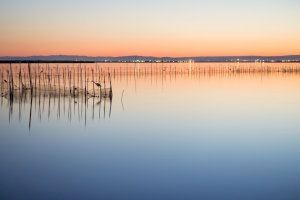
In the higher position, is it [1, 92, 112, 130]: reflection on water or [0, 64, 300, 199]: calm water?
[1, 92, 112, 130]: reflection on water

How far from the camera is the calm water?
717 cm

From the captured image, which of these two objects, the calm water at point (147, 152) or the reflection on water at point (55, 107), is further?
the reflection on water at point (55, 107)

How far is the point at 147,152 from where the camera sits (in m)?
10.1

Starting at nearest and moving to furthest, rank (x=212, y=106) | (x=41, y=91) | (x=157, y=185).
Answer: (x=157, y=185), (x=212, y=106), (x=41, y=91)

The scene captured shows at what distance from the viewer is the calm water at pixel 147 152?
7168 mm

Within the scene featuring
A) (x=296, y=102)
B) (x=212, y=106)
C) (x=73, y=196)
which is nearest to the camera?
(x=73, y=196)

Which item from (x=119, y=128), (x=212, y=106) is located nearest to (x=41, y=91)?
(x=212, y=106)

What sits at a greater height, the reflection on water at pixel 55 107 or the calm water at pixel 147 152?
the reflection on water at pixel 55 107

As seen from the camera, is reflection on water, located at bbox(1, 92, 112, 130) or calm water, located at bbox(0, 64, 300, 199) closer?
calm water, located at bbox(0, 64, 300, 199)

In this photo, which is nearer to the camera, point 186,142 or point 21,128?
point 186,142

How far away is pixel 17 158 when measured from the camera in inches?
374

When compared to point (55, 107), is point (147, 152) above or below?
below

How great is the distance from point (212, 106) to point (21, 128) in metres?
9.79

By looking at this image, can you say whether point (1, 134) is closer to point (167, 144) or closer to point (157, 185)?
point (167, 144)
